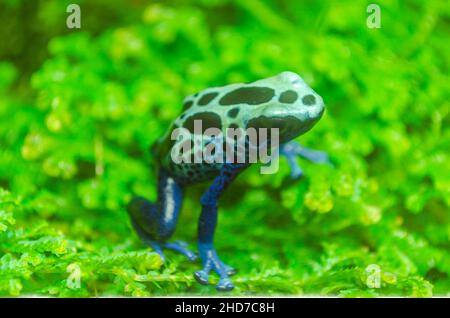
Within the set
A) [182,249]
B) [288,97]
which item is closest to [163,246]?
[182,249]

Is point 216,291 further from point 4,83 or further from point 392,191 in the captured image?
point 4,83

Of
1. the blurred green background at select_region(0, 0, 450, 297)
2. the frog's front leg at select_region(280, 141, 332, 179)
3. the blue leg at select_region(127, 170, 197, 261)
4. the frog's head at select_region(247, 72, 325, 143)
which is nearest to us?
the frog's head at select_region(247, 72, 325, 143)

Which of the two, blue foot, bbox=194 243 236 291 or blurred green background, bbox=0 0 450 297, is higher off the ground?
blurred green background, bbox=0 0 450 297

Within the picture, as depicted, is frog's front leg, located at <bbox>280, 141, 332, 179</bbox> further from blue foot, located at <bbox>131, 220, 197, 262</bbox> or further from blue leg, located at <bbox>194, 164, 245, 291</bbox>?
blue foot, located at <bbox>131, 220, 197, 262</bbox>

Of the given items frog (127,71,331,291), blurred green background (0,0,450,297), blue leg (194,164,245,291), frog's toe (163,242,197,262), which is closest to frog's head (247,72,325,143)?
frog (127,71,331,291)

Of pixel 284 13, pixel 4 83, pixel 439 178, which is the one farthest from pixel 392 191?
pixel 4 83

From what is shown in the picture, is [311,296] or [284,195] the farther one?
[284,195]

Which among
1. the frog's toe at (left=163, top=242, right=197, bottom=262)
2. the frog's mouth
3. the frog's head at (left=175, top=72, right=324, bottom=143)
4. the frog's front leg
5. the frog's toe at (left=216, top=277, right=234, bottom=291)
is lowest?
the frog's toe at (left=216, top=277, right=234, bottom=291)
